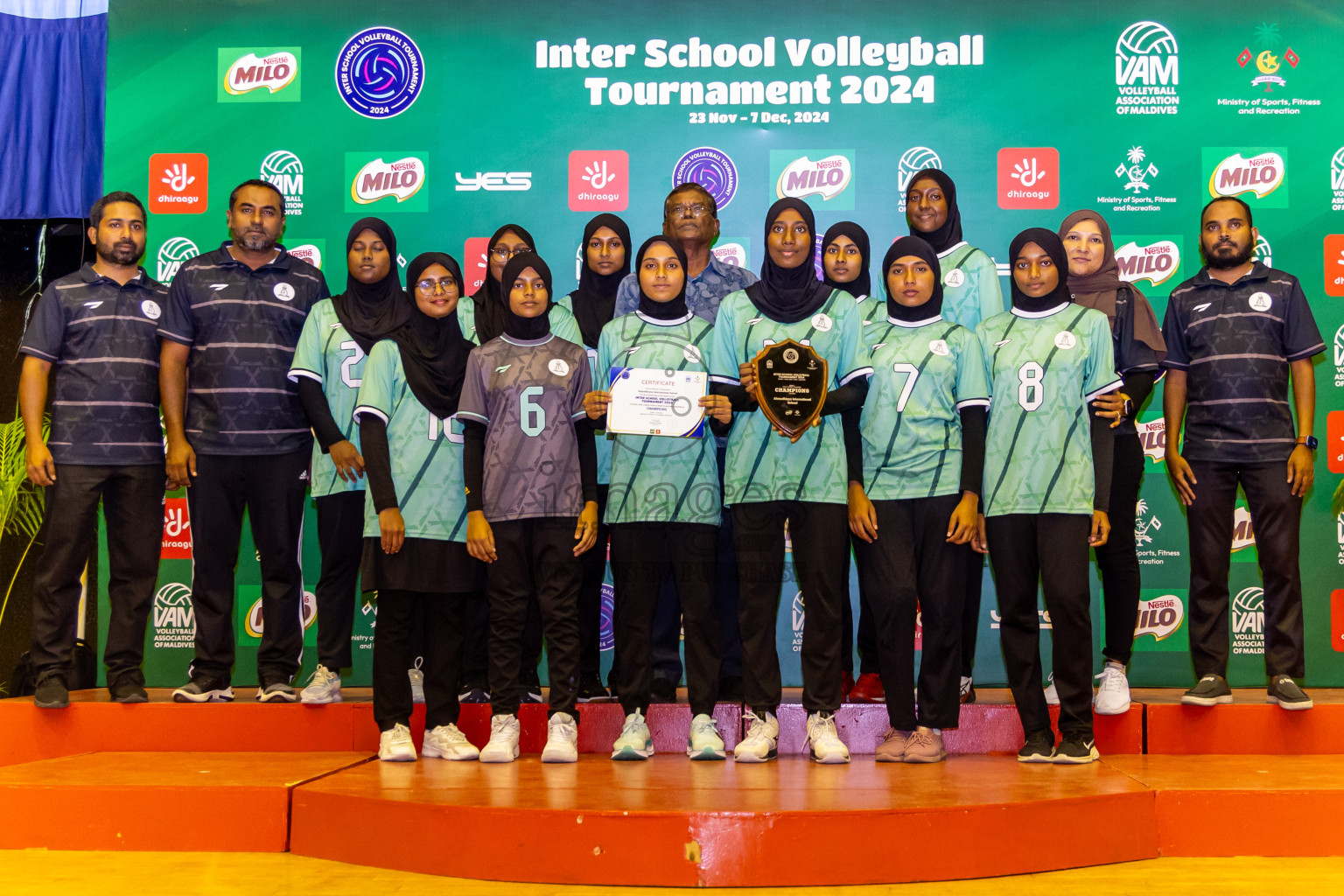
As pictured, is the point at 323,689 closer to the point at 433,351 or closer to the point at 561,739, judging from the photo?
the point at 561,739

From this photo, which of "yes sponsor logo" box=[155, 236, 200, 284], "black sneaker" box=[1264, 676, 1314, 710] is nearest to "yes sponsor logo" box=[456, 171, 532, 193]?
"yes sponsor logo" box=[155, 236, 200, 284]

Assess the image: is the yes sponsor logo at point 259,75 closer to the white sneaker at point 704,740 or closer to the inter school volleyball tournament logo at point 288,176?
the inter school volleyball tournament logo at point 288,176

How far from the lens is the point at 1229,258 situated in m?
4.34

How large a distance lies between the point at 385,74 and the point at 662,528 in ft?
10.5

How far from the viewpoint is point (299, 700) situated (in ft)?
14.0

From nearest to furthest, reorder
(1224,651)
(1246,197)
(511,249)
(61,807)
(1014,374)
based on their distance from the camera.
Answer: (61,807) → (1014,374) → (1224,651) → (511,249) → (1246,197)

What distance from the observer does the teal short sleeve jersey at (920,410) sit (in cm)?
368

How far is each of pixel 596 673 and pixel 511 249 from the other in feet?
6.03

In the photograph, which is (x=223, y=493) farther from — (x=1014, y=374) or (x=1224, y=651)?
(x=1224, y=651)

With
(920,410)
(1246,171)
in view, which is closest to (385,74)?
(920,410)

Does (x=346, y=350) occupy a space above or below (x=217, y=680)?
above

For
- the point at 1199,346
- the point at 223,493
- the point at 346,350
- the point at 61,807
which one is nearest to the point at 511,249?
the point at 346,350

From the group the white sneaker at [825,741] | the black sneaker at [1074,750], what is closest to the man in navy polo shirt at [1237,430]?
the black sneaker at [1074,750]

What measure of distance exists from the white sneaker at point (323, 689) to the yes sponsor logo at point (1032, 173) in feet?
13.0
